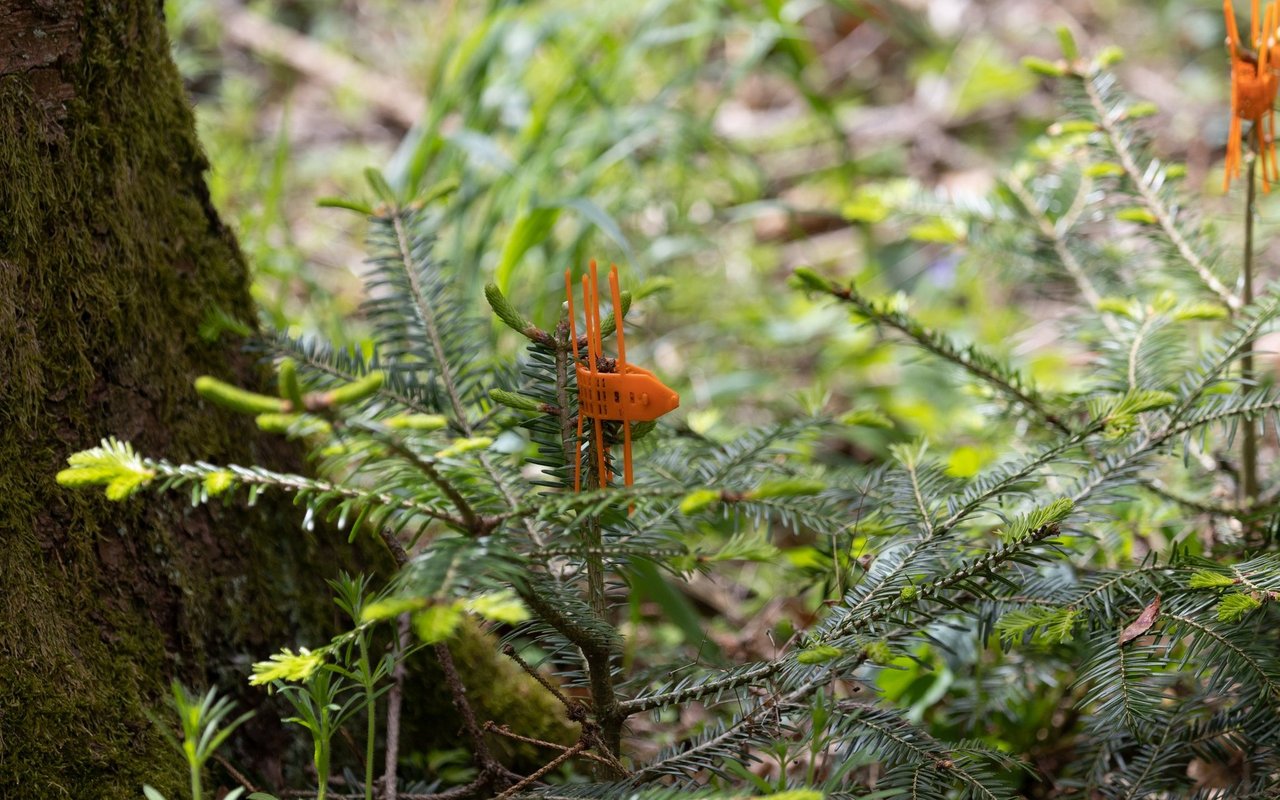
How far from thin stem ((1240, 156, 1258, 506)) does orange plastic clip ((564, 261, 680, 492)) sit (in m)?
0.84

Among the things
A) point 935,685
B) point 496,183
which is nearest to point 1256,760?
point 935,685

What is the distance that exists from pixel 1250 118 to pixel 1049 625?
695 mm

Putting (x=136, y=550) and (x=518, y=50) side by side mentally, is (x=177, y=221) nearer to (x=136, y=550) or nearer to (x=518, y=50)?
→ (x=136, y=550)

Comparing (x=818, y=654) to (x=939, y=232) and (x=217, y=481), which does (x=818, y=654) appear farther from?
(x=939, y=232)

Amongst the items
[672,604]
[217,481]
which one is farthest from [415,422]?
[672,604]

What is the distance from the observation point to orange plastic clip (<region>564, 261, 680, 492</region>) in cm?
88

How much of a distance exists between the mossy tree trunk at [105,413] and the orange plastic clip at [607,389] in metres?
0.53

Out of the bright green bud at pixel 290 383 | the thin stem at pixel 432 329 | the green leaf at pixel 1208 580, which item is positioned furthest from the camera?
the thin stem at pixel 432 329

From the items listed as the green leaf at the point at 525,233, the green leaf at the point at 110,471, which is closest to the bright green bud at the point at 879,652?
the green leaf at the point at 110,471

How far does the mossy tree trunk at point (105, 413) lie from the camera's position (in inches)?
39.4

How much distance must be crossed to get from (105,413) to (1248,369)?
1504 millimetres

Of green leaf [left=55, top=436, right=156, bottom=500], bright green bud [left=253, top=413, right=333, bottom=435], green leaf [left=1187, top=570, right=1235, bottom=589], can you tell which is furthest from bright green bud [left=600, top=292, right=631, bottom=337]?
green leaf [left=1187, top=570, right=1235, bottom=589]

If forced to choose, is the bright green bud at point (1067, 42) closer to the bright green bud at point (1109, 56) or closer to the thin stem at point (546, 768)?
the bright green bud at point (1109, 56)

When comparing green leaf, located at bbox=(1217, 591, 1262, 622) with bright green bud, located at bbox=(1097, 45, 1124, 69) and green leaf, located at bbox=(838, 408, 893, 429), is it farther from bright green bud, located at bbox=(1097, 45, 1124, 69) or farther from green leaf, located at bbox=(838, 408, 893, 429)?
bright green bud, located at bbox=(1097, 45, 1124, 69)
